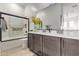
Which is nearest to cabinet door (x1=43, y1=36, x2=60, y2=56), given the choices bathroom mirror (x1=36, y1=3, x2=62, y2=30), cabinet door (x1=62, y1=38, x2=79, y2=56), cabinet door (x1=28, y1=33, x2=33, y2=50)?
cabinet door (x1=62, y1=38, x2=79, y2=56)

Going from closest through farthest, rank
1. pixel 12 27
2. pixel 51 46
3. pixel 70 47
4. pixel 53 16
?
pixel 70 47 → pixel 51 46 → pixel 53 16 → pixel 12 27

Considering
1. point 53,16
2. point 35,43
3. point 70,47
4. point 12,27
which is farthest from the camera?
point 35,43

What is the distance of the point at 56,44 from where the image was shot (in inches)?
74.9

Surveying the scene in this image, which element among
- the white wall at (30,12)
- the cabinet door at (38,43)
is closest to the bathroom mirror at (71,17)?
the cabinet door at (38,43)

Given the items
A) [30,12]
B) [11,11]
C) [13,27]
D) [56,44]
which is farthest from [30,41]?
[56,44]

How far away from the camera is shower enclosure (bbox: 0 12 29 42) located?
2.31m

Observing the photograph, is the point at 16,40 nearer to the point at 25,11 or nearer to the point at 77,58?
the point at 25,11

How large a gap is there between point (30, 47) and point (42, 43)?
0.82 metres

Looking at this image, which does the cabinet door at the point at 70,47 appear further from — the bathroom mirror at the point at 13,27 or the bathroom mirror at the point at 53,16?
the bathroom mirror at the point at 13,27

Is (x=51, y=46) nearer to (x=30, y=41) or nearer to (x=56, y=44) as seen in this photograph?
(x=56, y=44)

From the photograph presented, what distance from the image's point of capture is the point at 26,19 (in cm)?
308

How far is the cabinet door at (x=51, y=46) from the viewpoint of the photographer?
1884 mm

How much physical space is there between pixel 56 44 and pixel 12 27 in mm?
1265

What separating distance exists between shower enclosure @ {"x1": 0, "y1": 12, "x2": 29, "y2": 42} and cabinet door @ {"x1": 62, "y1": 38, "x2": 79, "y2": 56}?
1.41 metres
